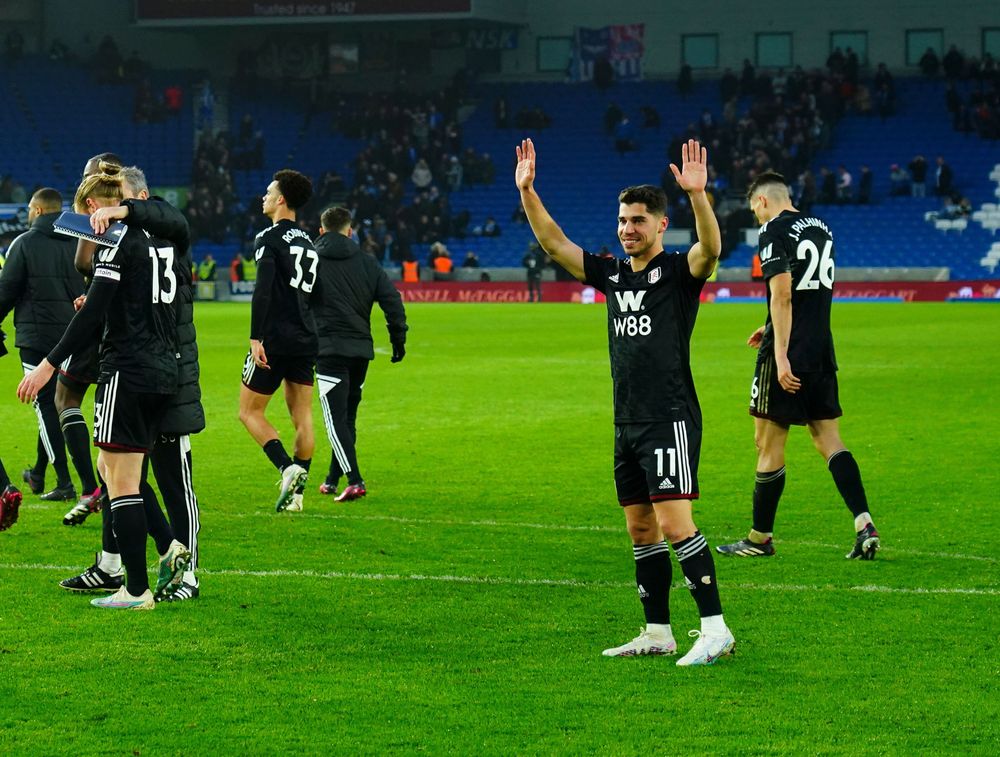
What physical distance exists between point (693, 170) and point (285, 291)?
183 inches

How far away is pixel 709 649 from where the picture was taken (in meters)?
6.30

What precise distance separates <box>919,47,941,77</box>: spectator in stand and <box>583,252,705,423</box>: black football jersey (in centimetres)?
4671

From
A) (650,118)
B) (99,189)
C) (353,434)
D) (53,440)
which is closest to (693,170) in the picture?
(99,189)

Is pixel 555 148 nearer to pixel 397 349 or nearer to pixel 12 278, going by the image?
pixel 397 349

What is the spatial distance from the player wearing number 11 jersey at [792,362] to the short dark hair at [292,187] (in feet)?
9.33

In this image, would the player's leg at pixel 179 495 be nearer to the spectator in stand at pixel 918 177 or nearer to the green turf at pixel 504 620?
the green turf at pixel 504 620

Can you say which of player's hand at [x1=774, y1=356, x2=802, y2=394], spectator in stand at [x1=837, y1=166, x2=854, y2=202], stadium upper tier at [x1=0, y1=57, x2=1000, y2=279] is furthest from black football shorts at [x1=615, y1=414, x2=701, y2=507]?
spectator in stand at [x1=837, y1=166, x2=854, y2=202]

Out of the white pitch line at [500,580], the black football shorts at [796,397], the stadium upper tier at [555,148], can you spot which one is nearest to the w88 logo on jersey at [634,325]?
the white pitch line at [500,580]

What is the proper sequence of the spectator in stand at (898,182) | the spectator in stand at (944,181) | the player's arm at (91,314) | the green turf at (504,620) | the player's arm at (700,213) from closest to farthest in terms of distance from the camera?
the green turf at (504,620)
the player's arm at (700,213)
the player's arm at (91,314)
the spectator in stand at (944,181)
the spectator in stand at (898,182)

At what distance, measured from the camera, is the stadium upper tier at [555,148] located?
46.7 meters

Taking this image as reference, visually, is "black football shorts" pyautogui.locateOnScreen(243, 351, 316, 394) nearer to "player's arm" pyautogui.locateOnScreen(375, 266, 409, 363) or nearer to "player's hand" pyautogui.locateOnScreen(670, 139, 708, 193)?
"player's arm" pyautogui.locateOnScreen(375, 266, 409, 363)

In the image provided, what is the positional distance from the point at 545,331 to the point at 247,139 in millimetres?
26946

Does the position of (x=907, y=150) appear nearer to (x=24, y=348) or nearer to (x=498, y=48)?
(x=498, y=48)

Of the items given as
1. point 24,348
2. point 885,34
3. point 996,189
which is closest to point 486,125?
point 885,34
